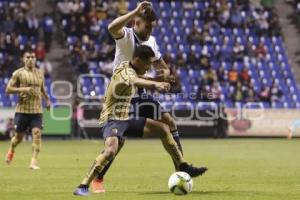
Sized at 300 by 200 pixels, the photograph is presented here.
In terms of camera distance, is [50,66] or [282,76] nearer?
[50,66]

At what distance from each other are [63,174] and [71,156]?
20.1 feet

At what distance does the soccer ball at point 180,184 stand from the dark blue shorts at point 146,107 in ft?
3.47

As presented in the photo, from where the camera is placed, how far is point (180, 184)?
35.1ft

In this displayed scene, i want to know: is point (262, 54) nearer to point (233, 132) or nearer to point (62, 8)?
point (233, 132)

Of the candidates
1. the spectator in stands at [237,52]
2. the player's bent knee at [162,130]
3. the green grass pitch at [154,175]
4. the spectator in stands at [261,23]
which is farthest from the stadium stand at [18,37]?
the player's bent knee at [162,130]

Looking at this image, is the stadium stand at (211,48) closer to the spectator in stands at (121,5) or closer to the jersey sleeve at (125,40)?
the spectator in stands at (121,5)

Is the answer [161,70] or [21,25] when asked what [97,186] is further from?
[21,25]

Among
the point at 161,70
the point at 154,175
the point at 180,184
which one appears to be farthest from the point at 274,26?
the point at 180,184

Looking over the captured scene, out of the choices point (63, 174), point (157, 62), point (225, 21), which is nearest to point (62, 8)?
point (225, 21)

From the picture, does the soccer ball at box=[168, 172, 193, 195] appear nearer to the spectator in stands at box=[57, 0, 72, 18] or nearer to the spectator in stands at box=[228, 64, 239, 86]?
the spectator in stands at box=[228, 64, 239, 86]

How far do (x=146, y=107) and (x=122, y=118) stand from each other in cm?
95

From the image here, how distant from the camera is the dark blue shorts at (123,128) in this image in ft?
34.4

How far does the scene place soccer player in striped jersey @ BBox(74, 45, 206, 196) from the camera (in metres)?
10.2

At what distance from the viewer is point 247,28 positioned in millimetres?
38094
